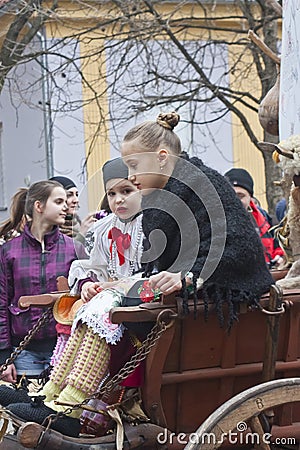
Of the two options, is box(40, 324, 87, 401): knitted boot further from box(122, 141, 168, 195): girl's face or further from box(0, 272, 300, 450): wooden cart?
box(122, 141, 168, 195): girl's face

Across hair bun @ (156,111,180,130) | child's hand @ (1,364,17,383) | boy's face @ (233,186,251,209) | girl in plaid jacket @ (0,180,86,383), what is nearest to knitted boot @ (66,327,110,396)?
hair bun @ (156,111,180,130)

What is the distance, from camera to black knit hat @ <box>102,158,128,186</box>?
342cm

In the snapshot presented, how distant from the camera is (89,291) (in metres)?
3.45

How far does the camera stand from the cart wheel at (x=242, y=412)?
278 centimetres

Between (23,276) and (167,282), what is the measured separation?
2026 millimetres

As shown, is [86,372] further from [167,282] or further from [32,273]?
[32,273]

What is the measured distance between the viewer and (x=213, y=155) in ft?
53.2

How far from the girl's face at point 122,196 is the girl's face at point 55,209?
1.61 meters

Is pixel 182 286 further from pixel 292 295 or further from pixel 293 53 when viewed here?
pixel 293 53

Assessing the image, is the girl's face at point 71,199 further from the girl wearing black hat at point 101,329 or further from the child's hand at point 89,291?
the child's hand at point 89,291

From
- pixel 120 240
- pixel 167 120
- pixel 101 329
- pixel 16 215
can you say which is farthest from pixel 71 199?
pixel 101 329

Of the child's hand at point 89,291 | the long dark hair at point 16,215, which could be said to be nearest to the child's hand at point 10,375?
the child's hand at point 89,291

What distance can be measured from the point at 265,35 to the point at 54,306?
6627 mm

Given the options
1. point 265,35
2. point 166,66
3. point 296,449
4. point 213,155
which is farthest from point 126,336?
point 213,155
